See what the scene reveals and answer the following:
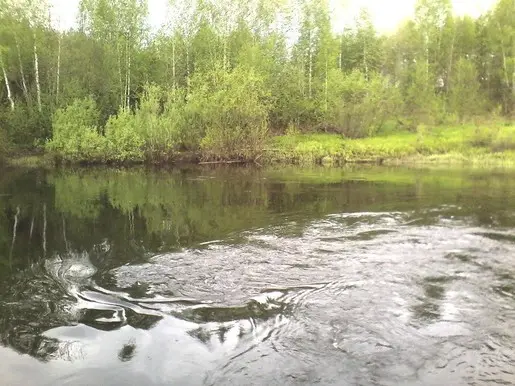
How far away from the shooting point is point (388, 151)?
3988 cm

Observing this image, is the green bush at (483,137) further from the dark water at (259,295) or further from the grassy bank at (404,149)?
the dark water at (259,295)

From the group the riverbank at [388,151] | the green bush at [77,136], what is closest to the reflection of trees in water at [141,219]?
the green bush at [77,136]

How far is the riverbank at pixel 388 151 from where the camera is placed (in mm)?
37844

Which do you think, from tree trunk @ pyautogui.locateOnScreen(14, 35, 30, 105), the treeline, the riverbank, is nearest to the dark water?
the treeline

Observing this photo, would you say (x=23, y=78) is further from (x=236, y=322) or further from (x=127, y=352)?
(x=127, y=352)

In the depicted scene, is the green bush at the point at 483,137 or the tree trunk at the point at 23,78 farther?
the green bush at the point at 483,137

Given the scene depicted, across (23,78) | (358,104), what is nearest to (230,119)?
(358,104)

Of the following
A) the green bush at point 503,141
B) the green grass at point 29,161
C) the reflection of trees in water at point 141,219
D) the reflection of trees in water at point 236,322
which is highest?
the green bush at point 503,141

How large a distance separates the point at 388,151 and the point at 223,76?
15.0 metres

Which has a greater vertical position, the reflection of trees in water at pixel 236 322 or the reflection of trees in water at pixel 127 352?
the reflection of trees in water at pixel 236 322

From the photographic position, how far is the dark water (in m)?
5.57

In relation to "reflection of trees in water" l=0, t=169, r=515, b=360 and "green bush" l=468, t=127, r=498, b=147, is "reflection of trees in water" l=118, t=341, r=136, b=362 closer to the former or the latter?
"reflection of trees in water" l=0, t=169, r=515, b=360

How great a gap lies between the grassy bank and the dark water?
22.7 meters

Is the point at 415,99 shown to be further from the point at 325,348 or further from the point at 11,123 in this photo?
the point at 325,348
